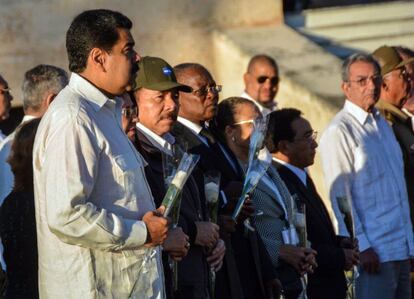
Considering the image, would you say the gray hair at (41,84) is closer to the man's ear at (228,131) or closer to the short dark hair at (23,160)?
the short dark hair at (23,160)

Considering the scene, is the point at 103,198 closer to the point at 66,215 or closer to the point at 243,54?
the point at 66,215

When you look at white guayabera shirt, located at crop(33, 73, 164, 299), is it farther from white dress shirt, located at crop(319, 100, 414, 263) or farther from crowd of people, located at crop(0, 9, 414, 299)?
white dress shirt, located at crop(319, 100, 414, 263)

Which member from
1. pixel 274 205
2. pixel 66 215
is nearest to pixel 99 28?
pixel 66 215

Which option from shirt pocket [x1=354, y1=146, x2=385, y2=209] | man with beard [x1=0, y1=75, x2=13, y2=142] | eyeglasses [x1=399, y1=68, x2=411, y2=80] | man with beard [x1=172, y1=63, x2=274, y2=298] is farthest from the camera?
eyeglasses [x1=399, y1=68, x2=411, y2=80]

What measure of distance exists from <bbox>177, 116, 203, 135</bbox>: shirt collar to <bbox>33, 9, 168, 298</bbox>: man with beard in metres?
2.06

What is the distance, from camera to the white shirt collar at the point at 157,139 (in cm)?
671

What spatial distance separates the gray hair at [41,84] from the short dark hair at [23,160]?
1.99ft

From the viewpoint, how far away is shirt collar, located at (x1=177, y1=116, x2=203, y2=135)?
25.0 feet

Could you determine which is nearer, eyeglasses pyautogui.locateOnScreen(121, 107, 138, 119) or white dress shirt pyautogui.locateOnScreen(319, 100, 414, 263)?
eyeglasses pyautogui.locateOnScreen(121, 107, 138, 119)

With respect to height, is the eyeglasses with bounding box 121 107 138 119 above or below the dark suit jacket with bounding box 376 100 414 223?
above

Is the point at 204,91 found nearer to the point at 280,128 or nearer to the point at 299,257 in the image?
the point at 280,128

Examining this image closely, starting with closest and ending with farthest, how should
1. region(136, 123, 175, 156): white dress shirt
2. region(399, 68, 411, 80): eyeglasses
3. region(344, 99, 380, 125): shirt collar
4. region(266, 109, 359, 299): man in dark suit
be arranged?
region(136, 123, 175, 156): white dress shirt < region(266, 109, 359, 299): man in dark suit < region(344, 99, 380, 125): shirt collar < region(399, 68, 411, 80): eyeglasses

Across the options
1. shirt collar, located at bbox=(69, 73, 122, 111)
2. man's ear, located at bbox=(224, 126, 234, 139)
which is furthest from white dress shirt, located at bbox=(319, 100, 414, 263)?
shirt collar, located at bbox=(69, 73, 122, 111)

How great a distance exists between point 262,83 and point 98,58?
18.7 ft
